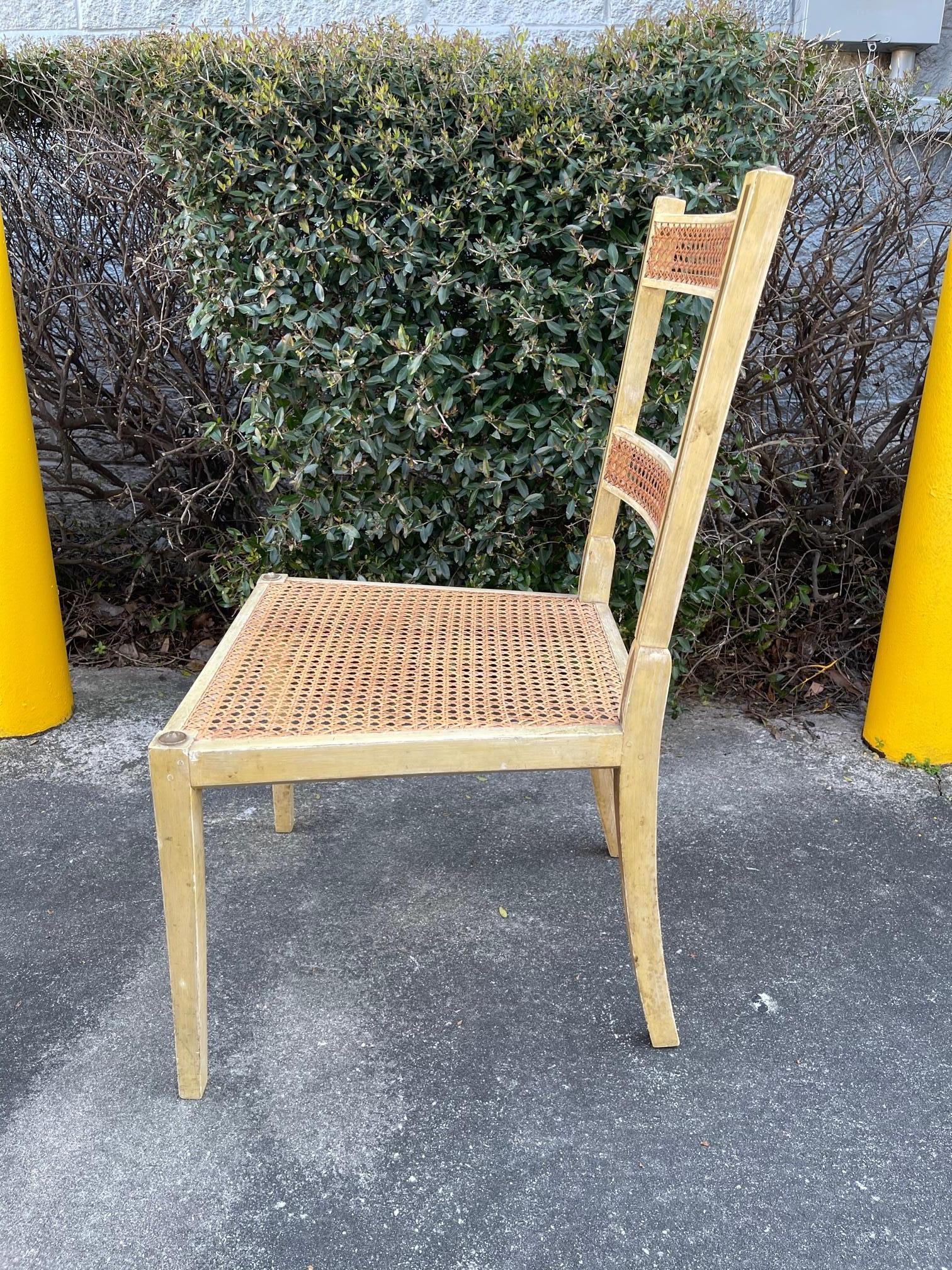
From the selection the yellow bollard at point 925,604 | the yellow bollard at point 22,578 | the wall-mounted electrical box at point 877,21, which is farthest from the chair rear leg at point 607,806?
the wall-mounted electrical box at point 877,21

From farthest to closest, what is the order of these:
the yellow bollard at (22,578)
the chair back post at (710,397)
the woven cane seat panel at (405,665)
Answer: the yellow bollard at (22,578) → the woven cane seat panel at (405,665) → the chair back post at (710,397)

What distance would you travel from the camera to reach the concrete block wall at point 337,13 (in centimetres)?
321

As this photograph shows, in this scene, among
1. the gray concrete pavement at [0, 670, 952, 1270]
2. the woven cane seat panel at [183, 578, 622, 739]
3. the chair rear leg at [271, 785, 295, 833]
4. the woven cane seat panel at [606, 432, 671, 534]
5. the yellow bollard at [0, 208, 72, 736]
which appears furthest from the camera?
the yellow bollard at [0, 208, 72, 736]

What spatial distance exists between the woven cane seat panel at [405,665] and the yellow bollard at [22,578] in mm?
916

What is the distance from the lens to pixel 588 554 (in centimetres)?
189

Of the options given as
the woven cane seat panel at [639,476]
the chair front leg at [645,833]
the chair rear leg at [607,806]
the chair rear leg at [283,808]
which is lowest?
the chair rear leg at [283,808]

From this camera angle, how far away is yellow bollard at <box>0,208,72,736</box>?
2.32m

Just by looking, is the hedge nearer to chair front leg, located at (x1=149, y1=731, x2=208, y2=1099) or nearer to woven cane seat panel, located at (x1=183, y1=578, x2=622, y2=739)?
woven cane seat panel, located at (x1=183, y1=578, x2=622, y2=739)

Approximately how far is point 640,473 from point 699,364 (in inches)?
11.6

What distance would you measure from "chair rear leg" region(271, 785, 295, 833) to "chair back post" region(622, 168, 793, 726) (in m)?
0.98

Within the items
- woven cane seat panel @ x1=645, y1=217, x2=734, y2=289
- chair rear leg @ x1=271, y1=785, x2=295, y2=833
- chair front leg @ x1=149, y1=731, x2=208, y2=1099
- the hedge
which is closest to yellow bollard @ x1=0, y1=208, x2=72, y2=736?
the hedge

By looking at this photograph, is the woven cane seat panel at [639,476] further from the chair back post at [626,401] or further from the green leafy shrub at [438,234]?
the green leafy shrub at [438,234]

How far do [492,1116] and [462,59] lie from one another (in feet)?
6.52

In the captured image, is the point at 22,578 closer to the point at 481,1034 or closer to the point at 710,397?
the point at 481,1034
